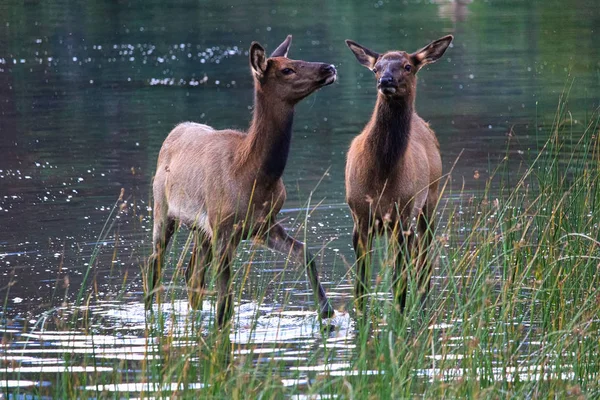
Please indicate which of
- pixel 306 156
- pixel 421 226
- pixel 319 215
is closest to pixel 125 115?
pixel 306 156

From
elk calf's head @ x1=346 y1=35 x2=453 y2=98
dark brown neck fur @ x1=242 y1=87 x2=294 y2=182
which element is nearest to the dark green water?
dark brown neck fur @ x1=242 y1=87 x2=294 y2=182

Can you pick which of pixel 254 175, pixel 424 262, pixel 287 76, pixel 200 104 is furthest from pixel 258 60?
pixel 200 104

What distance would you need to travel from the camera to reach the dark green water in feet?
34.4

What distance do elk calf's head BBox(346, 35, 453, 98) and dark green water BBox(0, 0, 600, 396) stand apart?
2.72 feet

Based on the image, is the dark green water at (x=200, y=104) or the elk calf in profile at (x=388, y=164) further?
the dark green water at (x=200, y=104)

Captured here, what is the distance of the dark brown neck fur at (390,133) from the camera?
29.6ft

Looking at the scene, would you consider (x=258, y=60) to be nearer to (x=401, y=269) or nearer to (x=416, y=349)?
(x=401, y=269)

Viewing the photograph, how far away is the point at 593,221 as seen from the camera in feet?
27.2

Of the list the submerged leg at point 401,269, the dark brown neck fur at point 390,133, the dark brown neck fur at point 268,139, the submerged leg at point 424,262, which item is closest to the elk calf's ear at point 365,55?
the dark brown neck fur at point 390,133

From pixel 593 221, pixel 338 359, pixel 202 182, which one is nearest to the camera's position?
pixel 338 359

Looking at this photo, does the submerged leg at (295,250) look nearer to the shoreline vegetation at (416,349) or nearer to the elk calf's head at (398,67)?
the shoreline vegetation at (416,349)

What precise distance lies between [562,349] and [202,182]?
3.43 metres

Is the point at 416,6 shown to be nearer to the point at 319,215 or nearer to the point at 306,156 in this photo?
the point at 306,156

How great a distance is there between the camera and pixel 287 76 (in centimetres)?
885
